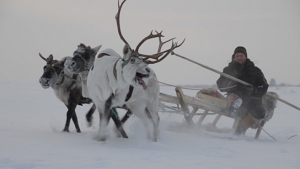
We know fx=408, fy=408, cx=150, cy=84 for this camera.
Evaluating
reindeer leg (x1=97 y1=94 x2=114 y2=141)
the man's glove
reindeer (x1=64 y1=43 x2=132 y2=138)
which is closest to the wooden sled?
the man's glove

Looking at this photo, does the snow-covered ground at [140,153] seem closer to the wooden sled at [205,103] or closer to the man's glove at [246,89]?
the wooden sled at [205,103]

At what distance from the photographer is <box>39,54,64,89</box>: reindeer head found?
23.4ft

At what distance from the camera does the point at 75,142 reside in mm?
5551

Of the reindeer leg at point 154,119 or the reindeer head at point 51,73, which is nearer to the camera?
the reindeer leg at point 154,119

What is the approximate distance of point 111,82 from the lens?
596cm

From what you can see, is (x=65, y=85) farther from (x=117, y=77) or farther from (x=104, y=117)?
(x=117, y=77)

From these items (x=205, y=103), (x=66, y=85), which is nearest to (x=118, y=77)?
(x=66, y=85)

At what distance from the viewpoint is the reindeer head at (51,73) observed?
23.4 ft

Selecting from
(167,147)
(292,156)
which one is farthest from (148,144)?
(292,156)

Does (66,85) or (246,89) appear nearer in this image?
(66,85)

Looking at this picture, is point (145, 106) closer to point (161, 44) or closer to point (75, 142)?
point (161, 44)

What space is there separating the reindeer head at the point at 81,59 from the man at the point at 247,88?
2.70 m

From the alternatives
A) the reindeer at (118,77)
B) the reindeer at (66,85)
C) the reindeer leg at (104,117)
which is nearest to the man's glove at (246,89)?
the reindeer at (118,77)

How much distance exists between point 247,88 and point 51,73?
365cm
